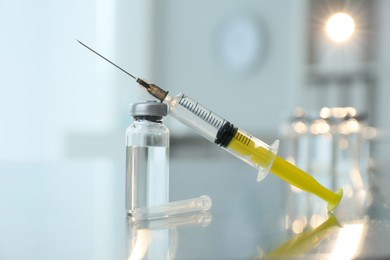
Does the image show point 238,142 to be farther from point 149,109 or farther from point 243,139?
point 149,109

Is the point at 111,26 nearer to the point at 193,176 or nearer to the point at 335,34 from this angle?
the point at 335,34

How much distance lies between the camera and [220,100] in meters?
4.03

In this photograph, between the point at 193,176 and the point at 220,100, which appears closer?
the point at 193,176

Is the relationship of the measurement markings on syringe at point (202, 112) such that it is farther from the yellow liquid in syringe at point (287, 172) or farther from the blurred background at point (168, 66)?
the blurred background at point (168, 66)

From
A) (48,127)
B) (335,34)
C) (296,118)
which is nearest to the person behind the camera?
(296,118)

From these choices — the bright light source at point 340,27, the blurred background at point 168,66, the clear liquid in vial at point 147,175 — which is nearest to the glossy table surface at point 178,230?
the clear liquid in vial at point 147,175

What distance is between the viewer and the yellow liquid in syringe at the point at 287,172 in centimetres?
66

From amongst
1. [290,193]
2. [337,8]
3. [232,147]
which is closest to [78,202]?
[232,147]

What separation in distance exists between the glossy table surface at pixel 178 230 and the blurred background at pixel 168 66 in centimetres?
264

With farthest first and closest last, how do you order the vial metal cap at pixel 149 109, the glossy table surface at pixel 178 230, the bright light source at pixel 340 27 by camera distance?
the bright light source at pixel 340 27 < the vial metal cap at pixel 149 109 < the glossy table surface at pixel 178 230

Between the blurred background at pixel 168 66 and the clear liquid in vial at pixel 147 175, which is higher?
the blurred background at pixel 168 66

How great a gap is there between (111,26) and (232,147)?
134 inches

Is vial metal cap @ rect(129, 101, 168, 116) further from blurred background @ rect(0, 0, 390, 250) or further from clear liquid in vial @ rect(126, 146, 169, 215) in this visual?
blurred background @ rect(0, 0, 390, 250)

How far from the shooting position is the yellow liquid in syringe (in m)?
0.66
